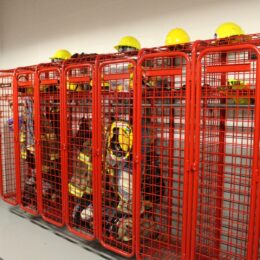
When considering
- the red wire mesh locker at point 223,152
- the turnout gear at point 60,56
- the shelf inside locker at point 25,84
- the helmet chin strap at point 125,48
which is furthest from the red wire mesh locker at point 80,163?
the red wire mesh locker at point 223,152

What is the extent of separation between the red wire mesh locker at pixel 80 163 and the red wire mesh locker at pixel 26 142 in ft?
2.33

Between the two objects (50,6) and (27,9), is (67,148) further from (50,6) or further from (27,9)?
(27,9)

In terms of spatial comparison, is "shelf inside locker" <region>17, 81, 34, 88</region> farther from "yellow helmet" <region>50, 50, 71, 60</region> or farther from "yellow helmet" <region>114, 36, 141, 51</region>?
"yellow helmet" <region>114, 36, 141, 51</region>

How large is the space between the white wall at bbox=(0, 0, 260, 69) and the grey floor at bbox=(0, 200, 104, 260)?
2366mm

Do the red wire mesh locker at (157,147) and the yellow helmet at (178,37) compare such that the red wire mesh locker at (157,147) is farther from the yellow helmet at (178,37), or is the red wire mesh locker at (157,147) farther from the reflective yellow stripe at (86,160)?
the reflective yellow stripe at (86,160)

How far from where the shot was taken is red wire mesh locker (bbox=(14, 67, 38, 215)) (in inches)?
150

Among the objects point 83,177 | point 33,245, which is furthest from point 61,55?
point 33,245

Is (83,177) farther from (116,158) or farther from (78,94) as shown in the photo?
(78,94)

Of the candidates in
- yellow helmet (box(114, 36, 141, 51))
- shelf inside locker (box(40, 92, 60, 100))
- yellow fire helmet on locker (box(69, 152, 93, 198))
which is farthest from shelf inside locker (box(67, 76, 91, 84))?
yellow fire helmet on locker (box(69, 152, 93, 198))

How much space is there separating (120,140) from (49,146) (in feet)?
4.08

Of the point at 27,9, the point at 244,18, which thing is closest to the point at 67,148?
the point at 244,18

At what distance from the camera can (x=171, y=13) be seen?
321 centimetres

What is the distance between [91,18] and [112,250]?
288 centimetres

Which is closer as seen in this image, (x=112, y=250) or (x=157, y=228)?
(x=112, y=250)
